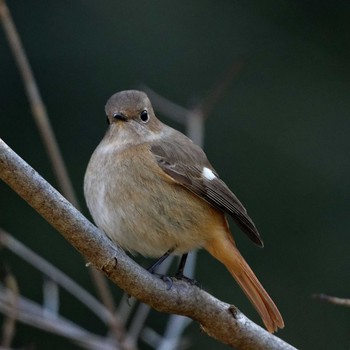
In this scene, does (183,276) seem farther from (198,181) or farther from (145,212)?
(198,181)

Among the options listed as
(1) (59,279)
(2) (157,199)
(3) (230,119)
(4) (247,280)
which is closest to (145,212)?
(2) (157,199)

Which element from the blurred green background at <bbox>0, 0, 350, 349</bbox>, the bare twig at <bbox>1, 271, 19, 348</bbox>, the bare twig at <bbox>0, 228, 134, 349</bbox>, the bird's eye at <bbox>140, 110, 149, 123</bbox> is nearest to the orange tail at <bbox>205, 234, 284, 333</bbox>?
the bare twig at <bbox>0, 228, 134, 349</bbox>

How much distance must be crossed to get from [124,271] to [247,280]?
1.13 metres

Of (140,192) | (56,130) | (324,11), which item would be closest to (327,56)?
(324,11)

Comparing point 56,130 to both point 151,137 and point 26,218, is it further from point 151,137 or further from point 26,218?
point 151,137

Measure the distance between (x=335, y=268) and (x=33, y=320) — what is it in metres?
3.64

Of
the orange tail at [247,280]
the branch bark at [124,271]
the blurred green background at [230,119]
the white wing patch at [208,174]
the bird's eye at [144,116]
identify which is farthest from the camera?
the blurred green background at [230,119]

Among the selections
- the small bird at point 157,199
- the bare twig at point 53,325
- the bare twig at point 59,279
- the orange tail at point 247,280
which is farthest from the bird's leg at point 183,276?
the bare twig at point 53,325

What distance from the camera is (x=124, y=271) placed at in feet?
12.5

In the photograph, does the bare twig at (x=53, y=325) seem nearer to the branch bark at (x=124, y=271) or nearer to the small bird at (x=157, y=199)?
the small bird at (x=157, y=199)

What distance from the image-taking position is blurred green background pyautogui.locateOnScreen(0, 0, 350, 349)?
769 centimetres

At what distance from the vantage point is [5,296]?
15.6 feet

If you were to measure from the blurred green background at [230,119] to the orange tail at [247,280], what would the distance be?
9.07ft

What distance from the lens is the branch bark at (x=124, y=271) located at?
350 centimetres
